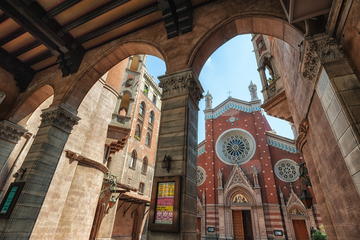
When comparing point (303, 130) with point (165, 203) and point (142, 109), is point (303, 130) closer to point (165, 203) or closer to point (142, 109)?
point (165, 203)

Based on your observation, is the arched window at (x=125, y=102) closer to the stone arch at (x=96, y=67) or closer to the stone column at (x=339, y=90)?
the stone arch at (x=96, y=67)

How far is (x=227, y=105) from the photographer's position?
28859 mm

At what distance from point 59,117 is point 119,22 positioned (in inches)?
153

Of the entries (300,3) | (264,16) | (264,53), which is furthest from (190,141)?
(264,53)

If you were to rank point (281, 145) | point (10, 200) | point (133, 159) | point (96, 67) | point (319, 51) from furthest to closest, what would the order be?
1. point (281, 145)
2. point (133, 159)
3. point (96, 67)
4. point (10, 200)
5. point (319, 51)

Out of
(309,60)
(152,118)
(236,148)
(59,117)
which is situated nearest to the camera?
(309,60)

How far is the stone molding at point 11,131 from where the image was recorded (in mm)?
7254

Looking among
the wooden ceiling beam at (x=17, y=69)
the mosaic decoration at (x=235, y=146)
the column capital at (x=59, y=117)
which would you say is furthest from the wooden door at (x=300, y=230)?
the wooden ceiling beam at (x=17, y=69)

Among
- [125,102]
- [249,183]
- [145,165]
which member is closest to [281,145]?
[249,183]

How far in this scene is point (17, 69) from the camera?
795 cm

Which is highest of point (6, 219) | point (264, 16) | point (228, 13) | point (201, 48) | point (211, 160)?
point (211, 160)

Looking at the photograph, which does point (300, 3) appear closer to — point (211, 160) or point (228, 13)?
point (228, 13)

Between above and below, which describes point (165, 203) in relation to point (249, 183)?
below

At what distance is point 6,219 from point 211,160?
73.4 feet
